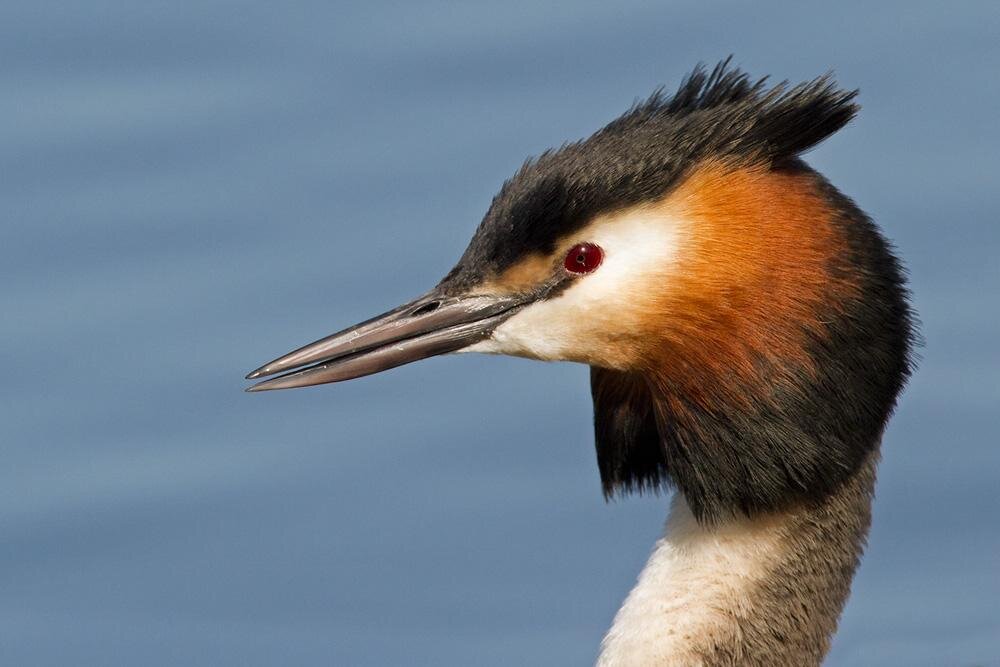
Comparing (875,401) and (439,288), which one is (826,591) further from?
(439,288)

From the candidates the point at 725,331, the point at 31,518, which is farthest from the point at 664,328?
the point at 31,518

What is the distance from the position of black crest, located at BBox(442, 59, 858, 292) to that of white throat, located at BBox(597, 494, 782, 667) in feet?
3.21

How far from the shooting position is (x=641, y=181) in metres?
6.27

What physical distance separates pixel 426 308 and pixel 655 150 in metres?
0.86

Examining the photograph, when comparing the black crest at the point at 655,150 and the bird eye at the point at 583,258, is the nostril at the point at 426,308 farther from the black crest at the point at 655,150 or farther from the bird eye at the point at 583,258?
the bird eye at the point at 583,258

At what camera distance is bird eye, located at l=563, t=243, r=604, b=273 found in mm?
6328

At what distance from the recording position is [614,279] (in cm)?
630

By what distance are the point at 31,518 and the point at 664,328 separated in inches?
157

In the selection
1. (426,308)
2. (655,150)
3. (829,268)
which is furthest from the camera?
(426,308)

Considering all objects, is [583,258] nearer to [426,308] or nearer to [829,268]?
[426,308]

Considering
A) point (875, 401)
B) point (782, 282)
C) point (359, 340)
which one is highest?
point (359, 340)

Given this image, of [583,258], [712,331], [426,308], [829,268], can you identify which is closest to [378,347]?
[426,308]

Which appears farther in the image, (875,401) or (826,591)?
(826,591)

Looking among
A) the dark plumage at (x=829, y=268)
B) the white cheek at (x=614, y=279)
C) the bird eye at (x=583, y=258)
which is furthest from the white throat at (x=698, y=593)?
the bird eye at (x=583, y=258)
